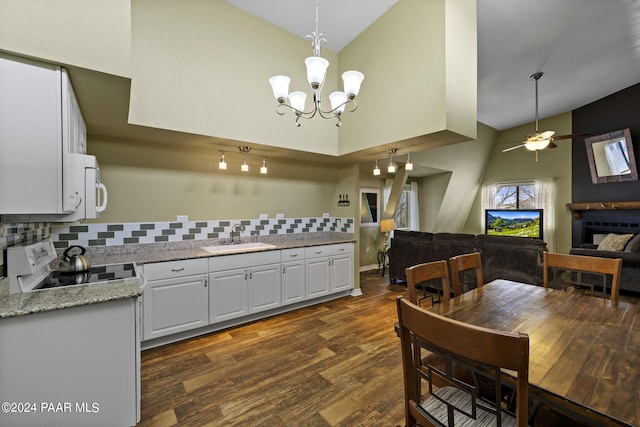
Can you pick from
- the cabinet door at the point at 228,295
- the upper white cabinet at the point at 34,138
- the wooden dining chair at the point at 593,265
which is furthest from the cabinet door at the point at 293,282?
the wooden dining chair at the point at 593,265

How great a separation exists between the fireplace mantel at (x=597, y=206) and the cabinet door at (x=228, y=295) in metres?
6.78

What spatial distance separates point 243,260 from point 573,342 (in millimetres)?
2686

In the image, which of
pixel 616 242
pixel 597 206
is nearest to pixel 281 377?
pixel 616 242

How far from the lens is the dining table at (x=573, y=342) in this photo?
0.82 m

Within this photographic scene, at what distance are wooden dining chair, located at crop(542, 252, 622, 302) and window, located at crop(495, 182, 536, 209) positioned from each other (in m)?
5.99

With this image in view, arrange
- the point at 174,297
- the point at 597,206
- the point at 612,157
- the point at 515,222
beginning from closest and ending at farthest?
the point at 174,297, the point at 612,157, the point at 597,206, the point at 515,222

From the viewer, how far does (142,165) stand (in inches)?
115

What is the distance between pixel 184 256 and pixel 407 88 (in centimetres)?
278

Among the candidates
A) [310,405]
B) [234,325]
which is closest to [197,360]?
[234,325]

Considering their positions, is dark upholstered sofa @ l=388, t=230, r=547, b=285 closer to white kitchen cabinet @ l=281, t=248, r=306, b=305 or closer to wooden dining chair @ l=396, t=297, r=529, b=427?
white kitchen cabinet @ l=281, t=248, r=306, b=305

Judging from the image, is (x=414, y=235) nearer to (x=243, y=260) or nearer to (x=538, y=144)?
(x=538, y=144)

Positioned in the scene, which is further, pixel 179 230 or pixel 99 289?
pixel 179 230

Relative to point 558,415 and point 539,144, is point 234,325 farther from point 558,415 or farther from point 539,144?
point 539,144

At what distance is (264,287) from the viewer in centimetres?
317
